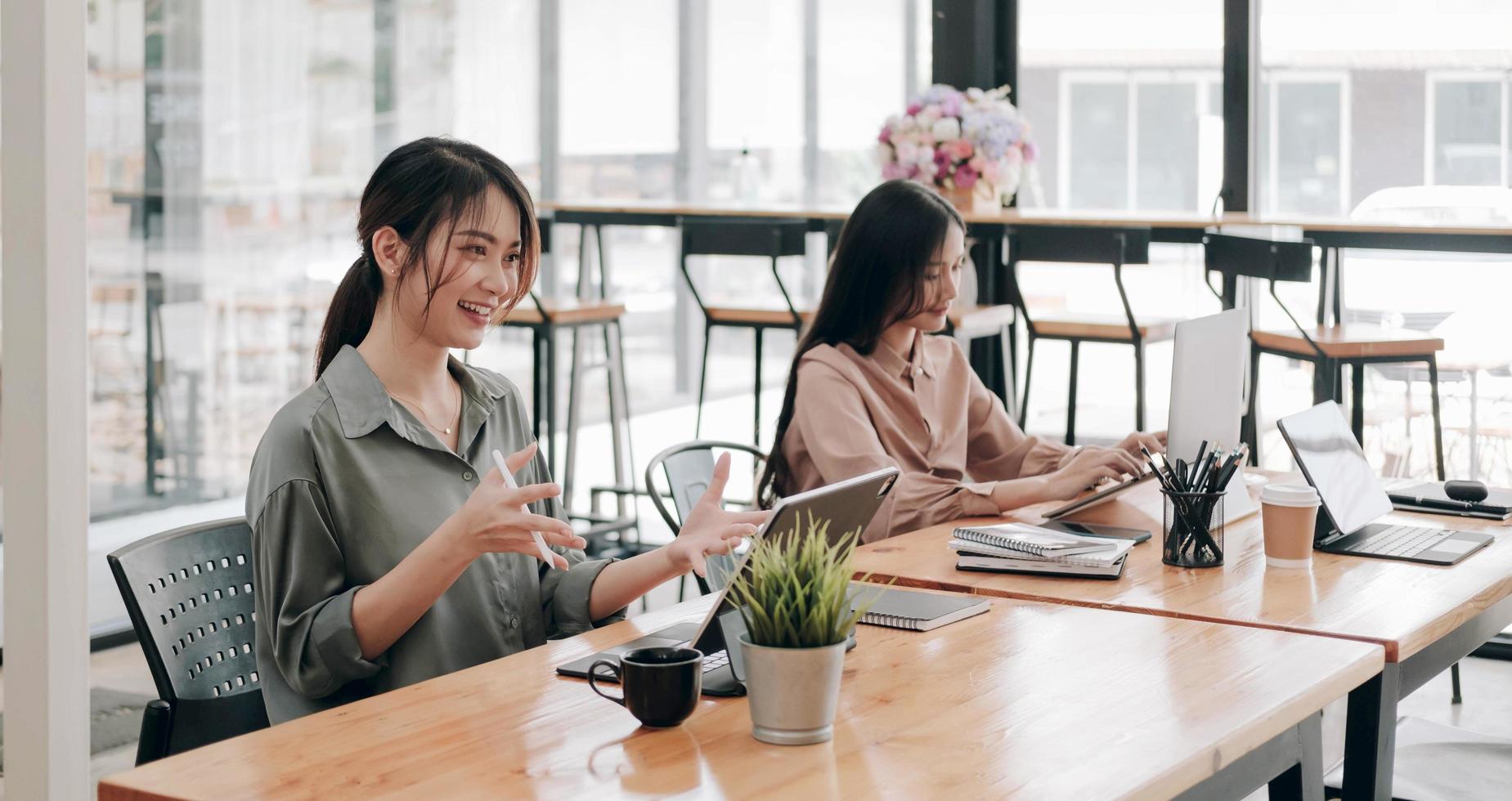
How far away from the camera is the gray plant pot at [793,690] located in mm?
1476

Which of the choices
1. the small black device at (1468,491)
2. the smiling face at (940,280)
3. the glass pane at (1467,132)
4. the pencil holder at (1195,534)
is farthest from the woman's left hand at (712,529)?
the glass pane at (1467,132)

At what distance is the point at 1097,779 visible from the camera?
1406mm

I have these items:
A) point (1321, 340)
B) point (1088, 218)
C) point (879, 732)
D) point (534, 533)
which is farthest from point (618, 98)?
point (879, 732)

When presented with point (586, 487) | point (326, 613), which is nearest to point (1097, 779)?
point (326, 613)

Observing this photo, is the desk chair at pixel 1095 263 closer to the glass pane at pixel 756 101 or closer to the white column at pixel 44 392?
the glass pane at pixel 756 101

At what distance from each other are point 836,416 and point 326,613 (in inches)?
50.2

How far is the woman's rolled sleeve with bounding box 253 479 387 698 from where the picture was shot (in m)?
1.86

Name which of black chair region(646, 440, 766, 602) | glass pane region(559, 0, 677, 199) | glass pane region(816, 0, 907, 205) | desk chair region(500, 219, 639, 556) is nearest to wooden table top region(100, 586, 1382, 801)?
black chair region(646, 440, 766, 602)

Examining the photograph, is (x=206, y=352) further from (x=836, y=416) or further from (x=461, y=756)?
(x=461, y=756)

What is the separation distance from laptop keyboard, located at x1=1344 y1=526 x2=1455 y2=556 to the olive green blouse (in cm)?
130

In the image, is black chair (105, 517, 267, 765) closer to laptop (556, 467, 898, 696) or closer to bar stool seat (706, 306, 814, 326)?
laptop (556, 467, 898, 696)

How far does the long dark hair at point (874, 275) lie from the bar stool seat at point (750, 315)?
180 centimetres

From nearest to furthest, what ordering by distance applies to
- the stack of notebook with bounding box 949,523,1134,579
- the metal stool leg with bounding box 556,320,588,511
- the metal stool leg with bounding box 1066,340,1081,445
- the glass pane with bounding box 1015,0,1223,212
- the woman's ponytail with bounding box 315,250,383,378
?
the woman's ponytail with bounding box 315,250,383,378, the stack of notebook with bounding box 949,523,1134,579, the metal stool leg with bounding box 1066,340,1081,445, the metal stool leg with bounding box 556,320,588,511, the glass pane with bounding box 1015,0,1223,212

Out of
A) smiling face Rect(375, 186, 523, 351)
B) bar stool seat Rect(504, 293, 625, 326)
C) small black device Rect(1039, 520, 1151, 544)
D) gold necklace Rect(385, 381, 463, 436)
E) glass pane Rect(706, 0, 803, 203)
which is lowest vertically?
small black device Rect(1039, 520, 1151, 544)
